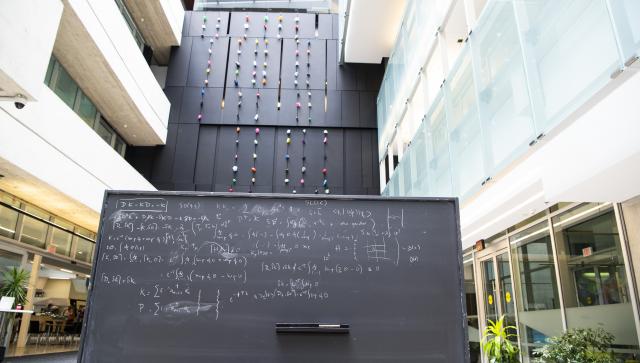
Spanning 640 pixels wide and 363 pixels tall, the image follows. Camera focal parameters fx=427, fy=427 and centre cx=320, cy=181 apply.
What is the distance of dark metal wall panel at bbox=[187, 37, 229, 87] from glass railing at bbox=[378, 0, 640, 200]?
6994mm

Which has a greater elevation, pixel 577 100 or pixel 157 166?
pixel 157 166

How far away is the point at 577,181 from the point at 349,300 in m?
1.94

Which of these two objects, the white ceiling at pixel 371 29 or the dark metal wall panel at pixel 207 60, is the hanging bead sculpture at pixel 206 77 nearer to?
the dark metal wall panel at pixel 207 60

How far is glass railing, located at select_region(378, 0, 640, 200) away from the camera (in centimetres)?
302

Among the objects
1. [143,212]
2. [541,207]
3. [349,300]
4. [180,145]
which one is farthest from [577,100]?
[180,145]

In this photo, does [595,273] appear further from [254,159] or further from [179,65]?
[179,65]

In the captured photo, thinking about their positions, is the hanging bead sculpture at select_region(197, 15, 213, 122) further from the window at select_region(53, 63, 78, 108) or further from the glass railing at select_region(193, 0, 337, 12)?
the window at select_region(53, 63, 78, 108)

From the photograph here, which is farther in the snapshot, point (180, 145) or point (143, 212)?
point (180, 145)

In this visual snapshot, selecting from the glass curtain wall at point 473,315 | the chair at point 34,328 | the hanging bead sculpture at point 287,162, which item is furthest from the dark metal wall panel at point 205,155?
the glass curtain wall at point 473,315

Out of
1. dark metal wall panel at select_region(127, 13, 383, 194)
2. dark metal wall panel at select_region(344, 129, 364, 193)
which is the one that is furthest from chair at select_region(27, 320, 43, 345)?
dark metal wall panel at select_region(344, 129, 364, 193)

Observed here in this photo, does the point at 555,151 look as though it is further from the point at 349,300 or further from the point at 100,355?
the point at 100,355

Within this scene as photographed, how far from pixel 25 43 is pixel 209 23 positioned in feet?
29.4

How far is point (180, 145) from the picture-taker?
1163cm

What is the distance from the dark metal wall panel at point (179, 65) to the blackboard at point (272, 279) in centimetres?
993
